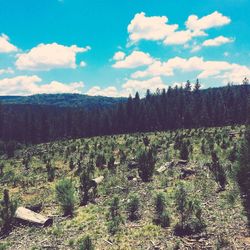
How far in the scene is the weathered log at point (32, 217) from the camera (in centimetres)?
2400

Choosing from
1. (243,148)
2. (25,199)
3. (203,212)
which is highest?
(243,148)

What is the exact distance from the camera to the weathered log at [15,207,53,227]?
24.0 m

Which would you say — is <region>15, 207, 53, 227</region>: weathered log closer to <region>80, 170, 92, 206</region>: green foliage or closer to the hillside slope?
the hillside slope

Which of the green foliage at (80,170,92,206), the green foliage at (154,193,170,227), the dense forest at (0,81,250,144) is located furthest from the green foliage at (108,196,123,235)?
the dense forest at (0,81,250,144)

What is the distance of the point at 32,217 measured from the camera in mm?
24844

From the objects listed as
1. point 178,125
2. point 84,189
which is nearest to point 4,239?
point 84,189

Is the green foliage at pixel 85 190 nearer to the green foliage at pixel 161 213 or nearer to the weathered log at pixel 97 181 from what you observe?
the weathered log at pixel 97 181

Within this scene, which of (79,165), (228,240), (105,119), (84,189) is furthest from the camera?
(105,119)

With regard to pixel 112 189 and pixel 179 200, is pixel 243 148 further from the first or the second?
pixel 112 189

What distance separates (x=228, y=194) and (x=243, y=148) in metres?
6.78

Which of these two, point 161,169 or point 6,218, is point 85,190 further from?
point 161,169

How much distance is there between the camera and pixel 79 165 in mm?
41594

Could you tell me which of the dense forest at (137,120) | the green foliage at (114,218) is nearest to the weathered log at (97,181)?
the green foliage at (114,218)

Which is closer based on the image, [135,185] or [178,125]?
[135,185]
